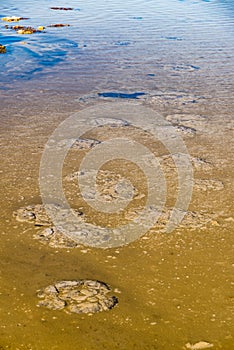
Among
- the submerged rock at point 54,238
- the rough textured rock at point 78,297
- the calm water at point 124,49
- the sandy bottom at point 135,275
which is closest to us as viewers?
the sandy bottom at point 135,275

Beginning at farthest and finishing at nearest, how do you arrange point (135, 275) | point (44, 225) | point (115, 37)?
point (115, 37)
point (44, 225)
point (135, 275)

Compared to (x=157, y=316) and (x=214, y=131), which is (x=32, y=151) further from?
(x=157, y=316)

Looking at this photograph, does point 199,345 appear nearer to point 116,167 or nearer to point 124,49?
point 116,167

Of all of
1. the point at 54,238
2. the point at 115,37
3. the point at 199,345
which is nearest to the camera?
the point at 199,345

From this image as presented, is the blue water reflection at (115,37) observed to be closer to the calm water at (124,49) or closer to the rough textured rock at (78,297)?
the calm water at (124,49)

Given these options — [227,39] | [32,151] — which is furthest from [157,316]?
[227,39]

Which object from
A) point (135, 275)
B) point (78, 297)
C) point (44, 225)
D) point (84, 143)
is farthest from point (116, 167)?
point (78, 297)

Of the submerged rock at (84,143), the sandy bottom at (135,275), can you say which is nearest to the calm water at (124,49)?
the submerged rock at (84,143)
